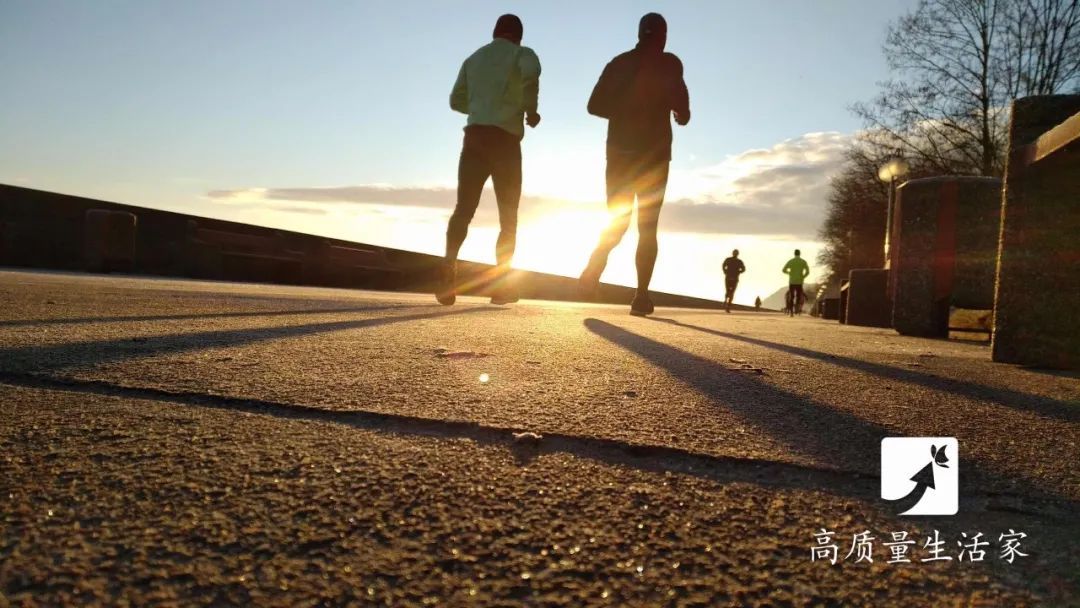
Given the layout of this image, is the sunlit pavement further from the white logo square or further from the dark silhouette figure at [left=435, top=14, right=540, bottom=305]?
the dark silhouette figure at [left=435, top=14, right=540, bottom=305]

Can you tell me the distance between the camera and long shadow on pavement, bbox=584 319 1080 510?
3.91 ft

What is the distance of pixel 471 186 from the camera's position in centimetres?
617

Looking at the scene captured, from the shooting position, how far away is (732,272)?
21938mm

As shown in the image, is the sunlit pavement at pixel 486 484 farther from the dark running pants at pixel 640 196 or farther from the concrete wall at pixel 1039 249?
the dark running pants at pixel 640 196

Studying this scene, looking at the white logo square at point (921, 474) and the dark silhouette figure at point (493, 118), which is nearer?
the white logo square at point (921, 474)

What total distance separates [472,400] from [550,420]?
0.23m

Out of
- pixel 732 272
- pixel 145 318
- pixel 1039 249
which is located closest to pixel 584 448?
pixel 1039 249

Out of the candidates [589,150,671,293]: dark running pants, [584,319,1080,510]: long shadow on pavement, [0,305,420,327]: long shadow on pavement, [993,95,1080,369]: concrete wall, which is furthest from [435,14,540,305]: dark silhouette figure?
[584,319,1080,510]: long shadow on pavement

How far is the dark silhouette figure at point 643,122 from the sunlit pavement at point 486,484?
166 inches

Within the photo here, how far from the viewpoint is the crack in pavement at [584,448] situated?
1.13m

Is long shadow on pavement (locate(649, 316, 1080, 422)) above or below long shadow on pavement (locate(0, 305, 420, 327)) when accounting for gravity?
above

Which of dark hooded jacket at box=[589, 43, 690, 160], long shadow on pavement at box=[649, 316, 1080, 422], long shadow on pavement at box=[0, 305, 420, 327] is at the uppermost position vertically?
dark hooded jacket at box=[589, 43, 690, 160]

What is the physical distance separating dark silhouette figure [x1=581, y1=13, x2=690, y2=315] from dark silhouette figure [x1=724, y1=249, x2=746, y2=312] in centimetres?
1607

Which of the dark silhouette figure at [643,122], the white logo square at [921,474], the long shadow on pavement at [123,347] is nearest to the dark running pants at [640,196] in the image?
the dark silhouette figure at [643,122]
